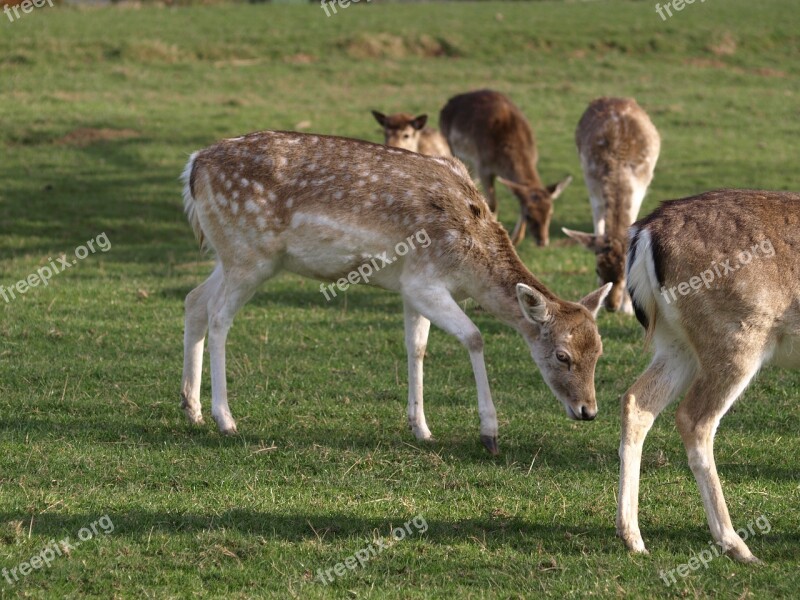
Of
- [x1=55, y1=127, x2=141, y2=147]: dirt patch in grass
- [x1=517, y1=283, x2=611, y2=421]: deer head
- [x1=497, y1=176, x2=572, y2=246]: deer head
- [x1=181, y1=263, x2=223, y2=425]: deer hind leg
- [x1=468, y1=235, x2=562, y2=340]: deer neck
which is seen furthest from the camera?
[x1=55, y1=127, x2=141, y2=147]: dirt patch in grass

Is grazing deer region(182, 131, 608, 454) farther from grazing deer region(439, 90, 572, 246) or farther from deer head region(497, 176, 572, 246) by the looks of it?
grazing deer region(439, 90, 572, 246)

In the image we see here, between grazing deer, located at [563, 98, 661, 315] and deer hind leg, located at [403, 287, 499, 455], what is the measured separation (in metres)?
4.03

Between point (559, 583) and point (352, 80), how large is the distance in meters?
21.1

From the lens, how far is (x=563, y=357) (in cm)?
671

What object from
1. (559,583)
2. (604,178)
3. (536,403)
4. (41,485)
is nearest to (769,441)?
(536,403)

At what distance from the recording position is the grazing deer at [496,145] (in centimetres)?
1529

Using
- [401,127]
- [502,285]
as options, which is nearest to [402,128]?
[401,127]

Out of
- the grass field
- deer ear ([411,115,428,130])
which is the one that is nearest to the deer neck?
the grass field

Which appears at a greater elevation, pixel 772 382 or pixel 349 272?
pixel 349 272

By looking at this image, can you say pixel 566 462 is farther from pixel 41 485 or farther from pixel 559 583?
pixel 41 485

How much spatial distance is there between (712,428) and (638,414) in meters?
0.41

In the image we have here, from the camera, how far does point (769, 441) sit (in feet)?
24.3

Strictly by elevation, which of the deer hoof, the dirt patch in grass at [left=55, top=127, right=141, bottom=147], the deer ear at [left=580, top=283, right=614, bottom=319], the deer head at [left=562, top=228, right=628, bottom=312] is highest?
the deer ear at [left=580, top=283, right=614, bottom=319]

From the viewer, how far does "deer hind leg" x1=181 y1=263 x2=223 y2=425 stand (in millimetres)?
7766
